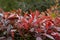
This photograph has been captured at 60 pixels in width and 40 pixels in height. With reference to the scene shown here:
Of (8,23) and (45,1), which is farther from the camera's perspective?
(45,1)

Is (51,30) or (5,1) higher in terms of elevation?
(5,1)

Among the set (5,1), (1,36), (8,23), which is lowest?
(1,36)

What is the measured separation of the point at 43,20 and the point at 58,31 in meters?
0.28

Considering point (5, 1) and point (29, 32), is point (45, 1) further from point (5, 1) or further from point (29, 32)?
point (29, 32)

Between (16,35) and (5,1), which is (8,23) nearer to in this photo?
(16,35)

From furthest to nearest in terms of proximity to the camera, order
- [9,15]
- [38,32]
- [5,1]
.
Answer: [5,1]
[9,15]
[38,32]

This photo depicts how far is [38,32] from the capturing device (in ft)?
10.4

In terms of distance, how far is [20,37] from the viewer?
3236 mm

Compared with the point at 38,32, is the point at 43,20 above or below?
above

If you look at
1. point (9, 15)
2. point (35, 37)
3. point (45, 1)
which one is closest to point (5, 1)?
point (45, 1)

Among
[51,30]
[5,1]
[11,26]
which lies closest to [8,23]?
[11,26]

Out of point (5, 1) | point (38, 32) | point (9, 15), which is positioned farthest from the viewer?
point (5, 1)

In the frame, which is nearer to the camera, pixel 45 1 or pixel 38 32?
pixel 38 32

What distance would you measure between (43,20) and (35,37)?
31cm
